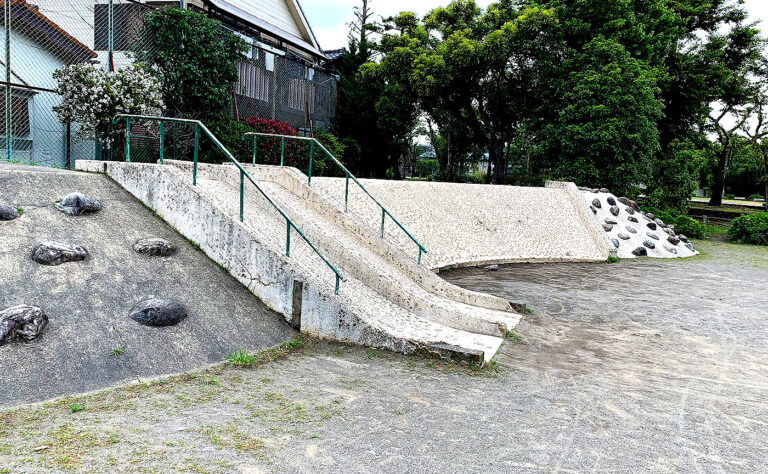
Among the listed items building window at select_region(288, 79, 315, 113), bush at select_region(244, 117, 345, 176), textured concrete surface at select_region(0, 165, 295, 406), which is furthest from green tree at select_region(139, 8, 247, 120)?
textured concrete surface at select_region(0, 165, 295, 406)

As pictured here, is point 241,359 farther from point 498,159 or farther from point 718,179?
point 718,179

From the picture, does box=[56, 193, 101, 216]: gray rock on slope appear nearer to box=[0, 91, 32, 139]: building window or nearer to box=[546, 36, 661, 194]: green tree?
box=[0, 91, 32, 139]: building window

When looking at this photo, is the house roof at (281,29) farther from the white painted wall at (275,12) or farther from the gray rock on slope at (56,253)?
the gray rock on slope at (56,253)

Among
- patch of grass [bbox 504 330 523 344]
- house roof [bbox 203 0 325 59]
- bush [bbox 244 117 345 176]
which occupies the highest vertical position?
house roof [bbox 203 0 325 59]

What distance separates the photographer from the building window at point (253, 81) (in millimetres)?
15352

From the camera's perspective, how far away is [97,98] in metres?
8.80

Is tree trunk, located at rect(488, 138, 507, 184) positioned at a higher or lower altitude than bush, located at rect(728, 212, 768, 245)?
higher

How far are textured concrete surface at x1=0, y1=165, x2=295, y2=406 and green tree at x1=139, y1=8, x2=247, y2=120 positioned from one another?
564cm

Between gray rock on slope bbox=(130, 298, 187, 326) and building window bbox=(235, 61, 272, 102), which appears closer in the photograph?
gray rock on slope bbox=(130, 298, 187, 326)

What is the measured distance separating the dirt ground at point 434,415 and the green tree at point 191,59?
8457mm

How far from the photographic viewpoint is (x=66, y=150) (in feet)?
33.1

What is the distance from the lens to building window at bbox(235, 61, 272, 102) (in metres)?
15.4

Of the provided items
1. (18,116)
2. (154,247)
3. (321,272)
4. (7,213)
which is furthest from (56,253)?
(18,116)

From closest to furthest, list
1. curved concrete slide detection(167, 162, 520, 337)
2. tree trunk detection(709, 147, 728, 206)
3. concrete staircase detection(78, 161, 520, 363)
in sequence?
concrete staircase detection(78, 161, 520, 363), curved concrete slide detection(167, 162, 520, 337), tree trunk detection(709, 147, 728, 206)
